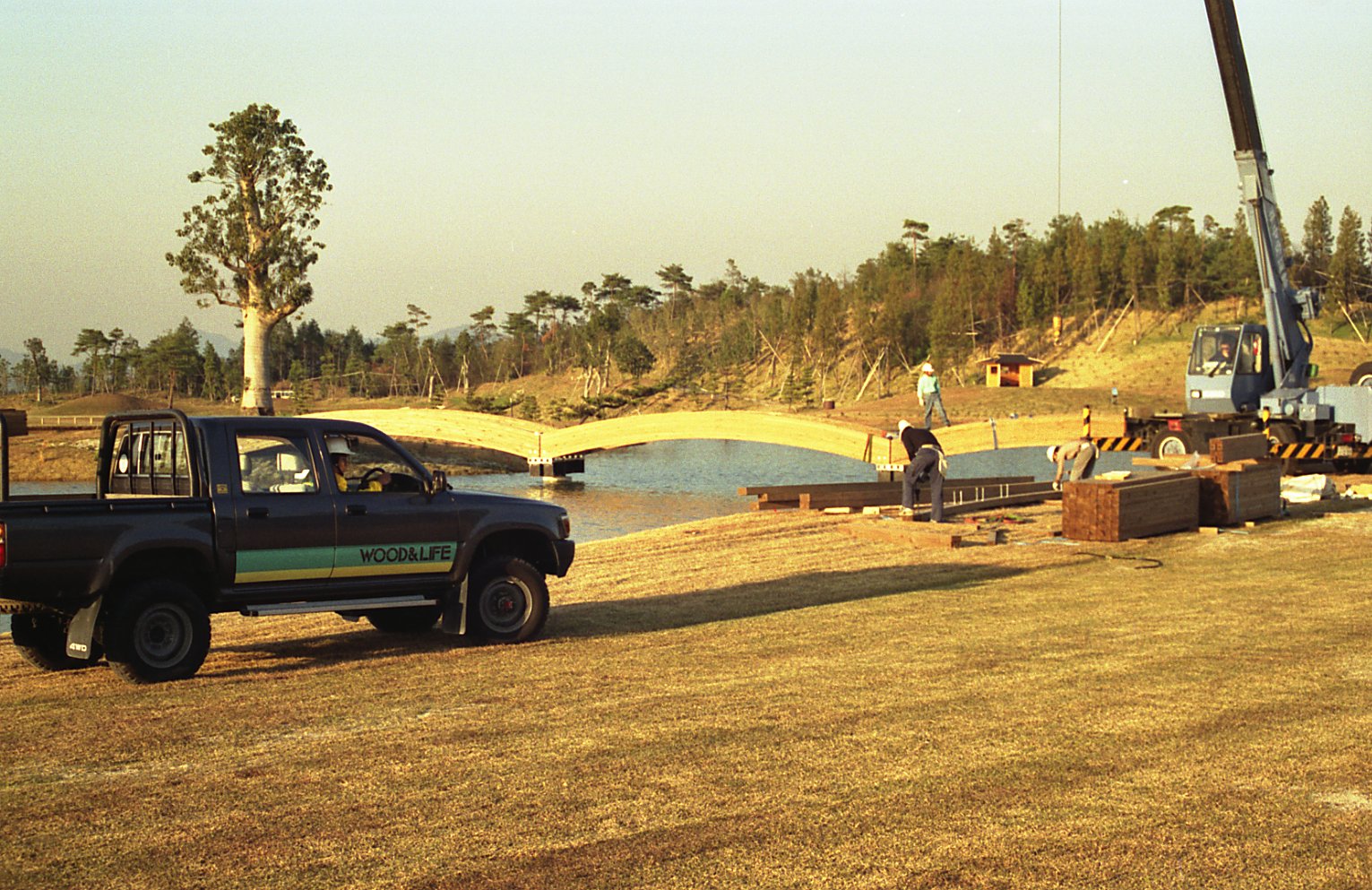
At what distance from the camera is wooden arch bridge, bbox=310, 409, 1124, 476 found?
133 ft

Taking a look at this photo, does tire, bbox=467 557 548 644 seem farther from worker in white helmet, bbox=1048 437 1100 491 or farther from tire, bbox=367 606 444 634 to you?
worker in white helmet, bbox=1048 437 1100 491

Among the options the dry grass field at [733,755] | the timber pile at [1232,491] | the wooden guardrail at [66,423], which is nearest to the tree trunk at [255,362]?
the wooden guardrail at [66,423]

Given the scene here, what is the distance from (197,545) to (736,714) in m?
4.44

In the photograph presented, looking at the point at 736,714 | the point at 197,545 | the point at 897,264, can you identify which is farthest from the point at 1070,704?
the point at 897,264

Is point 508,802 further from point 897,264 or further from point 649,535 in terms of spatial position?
point 897,264

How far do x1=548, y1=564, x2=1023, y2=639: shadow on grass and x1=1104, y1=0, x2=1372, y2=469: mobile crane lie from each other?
16460 mm

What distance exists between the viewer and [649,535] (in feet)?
72.3

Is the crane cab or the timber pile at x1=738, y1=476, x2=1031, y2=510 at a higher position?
the crane cab

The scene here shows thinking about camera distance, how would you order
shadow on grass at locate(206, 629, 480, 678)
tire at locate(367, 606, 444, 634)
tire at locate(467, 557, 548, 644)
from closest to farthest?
shadow on grass at locate(206, 629, 480, 678)
tire at locate(467, 557, 548, 644)
tire at locate(367, 606, 444, 634)

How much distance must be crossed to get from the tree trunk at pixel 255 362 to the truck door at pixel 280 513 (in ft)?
186

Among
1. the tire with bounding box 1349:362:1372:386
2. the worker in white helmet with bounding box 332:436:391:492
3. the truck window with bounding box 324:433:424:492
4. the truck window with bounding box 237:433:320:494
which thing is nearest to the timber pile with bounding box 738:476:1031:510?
the tire with bounding box 1349:362:1372:386

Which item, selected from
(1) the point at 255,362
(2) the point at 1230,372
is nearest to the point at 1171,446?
(2) the point at 1230,372

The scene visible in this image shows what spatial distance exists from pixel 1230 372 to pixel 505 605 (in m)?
24.9

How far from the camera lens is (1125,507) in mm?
18875
